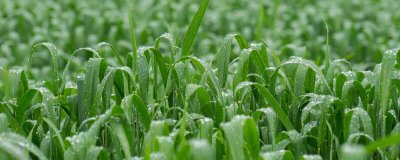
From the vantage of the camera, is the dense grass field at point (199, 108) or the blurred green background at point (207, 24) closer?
the dense grass field at point (199, 108)

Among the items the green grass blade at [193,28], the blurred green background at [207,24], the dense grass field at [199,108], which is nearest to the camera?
the dense grass field at [199,108]

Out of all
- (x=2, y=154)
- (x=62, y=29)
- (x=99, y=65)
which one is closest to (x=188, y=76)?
(x=99, y=65)

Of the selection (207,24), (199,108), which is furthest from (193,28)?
(207,24)

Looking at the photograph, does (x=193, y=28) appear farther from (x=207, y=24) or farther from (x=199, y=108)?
(x=207, y=24)

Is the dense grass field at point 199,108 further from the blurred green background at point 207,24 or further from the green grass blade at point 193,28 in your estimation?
the blurred green background at point 207,24

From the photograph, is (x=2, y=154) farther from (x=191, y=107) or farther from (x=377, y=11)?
(x=377, y=11)

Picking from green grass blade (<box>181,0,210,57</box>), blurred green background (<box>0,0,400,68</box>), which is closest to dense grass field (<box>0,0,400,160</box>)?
green grass blade (<box>181,0,210,57</box>)

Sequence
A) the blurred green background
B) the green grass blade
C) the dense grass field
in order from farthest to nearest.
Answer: the blurred green background
the green grass blade
the dense grass field

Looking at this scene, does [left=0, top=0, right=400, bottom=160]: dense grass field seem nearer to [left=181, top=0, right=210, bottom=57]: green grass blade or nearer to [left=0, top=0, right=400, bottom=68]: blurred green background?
[left=181, top=0, right=210, bottom=57]: green grass blade

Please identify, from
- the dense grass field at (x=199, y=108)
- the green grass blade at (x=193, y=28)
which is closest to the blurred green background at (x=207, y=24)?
the dense grass field at (x=199, y=108)
